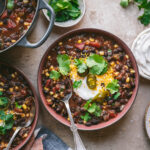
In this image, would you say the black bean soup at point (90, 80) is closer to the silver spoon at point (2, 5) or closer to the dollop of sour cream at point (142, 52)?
the dollop of sour cream at point (142, 52)

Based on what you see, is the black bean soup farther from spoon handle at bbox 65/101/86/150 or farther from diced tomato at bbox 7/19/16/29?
diced tomato at bbox 7/19/16/29

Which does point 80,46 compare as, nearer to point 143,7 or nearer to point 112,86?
point 112,86

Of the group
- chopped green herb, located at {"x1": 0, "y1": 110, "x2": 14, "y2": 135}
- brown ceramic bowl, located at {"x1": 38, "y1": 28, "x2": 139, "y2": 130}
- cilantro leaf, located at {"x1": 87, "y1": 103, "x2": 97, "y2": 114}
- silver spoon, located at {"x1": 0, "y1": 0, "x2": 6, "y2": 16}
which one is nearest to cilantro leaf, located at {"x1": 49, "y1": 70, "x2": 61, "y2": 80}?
brown ceramic bowl, located at {"x1": 38, "y1": 28, "x2": 139, "y2": 130}

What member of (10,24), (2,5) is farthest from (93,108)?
(2,5)

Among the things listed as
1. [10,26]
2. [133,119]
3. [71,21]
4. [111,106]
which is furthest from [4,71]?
[133,119]

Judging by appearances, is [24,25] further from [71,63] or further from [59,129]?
[59,129]

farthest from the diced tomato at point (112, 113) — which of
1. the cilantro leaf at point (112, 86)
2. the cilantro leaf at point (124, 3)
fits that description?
the cilantro leaf at point (124, 3)
